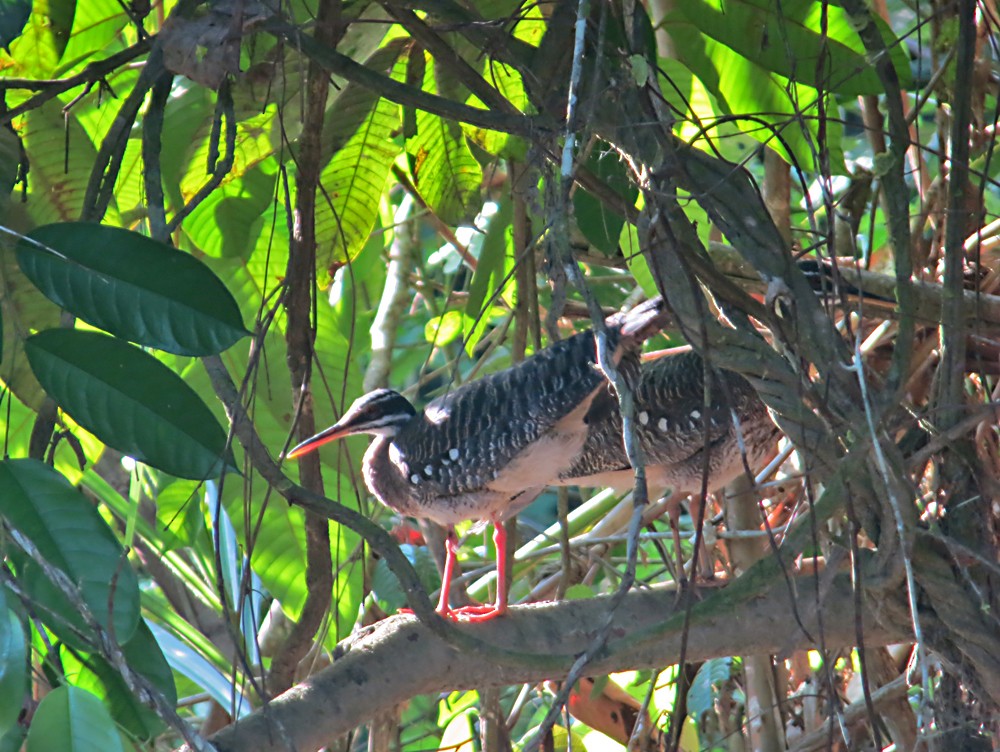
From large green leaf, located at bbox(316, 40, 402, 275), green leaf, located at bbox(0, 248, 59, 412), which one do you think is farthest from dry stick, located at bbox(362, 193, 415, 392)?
green leaf, located at bbox(0, 248, 59, 412)

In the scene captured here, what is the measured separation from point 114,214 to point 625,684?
2047mm

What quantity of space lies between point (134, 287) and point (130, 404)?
0.12m

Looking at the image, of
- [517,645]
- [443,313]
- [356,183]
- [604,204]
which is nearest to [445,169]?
[356,183]

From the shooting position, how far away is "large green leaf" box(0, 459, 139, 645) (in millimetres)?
1095

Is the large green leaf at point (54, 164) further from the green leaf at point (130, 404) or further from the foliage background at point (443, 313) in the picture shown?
the green leaf at point (130, 404)

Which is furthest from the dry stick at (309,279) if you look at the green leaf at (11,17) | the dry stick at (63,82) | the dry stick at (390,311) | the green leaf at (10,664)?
the dry stick at (390,311)

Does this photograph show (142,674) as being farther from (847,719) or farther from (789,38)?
(847,719)

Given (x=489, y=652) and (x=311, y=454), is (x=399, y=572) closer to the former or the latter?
(x=489, y=652)

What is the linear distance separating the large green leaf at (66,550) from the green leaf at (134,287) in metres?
0.17

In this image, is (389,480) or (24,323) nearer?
(24,323)

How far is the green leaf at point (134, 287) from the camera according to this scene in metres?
1.16

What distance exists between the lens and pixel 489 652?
3.86ft

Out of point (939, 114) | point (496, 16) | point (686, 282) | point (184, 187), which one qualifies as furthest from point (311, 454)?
point (939, 114)

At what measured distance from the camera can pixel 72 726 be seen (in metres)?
0.98
